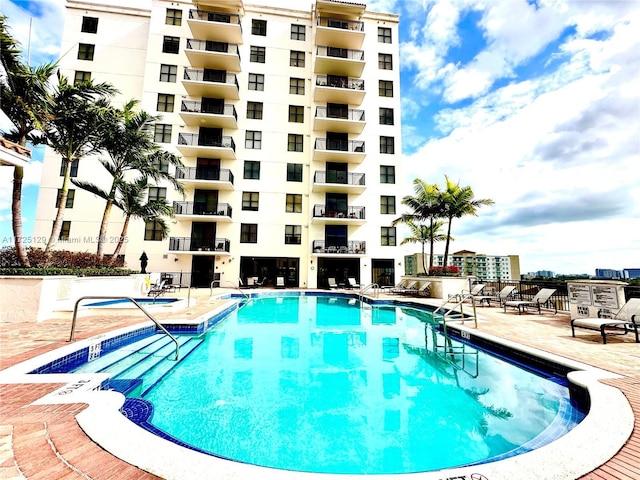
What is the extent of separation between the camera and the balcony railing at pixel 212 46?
21.8 metres

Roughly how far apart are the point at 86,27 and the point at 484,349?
1350 inches

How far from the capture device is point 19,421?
2598 mm

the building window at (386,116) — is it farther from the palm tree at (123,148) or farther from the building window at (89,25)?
the building window at (89,25)

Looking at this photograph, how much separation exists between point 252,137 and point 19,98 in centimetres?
1537

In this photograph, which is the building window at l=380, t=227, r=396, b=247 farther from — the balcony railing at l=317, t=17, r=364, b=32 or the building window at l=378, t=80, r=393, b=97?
the balcony railing at l=317, t=17, r=364, b=32

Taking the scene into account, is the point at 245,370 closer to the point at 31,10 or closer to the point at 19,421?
the point at 19,421

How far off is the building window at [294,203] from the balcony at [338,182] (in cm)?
153

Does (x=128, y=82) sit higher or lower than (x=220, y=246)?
higher

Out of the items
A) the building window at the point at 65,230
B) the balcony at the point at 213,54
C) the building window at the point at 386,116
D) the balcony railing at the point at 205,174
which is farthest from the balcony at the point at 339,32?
the building window at the point at 65,230

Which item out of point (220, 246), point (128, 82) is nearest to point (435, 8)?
point (220, 246)

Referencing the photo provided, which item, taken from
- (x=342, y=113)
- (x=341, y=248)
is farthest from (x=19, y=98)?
(x=342, y=113)

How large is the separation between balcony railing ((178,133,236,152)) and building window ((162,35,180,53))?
7501 millimetres

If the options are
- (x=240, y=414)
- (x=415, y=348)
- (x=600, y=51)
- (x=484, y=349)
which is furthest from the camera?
(x=600, y=51)

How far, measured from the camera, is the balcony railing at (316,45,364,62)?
75.9ft
